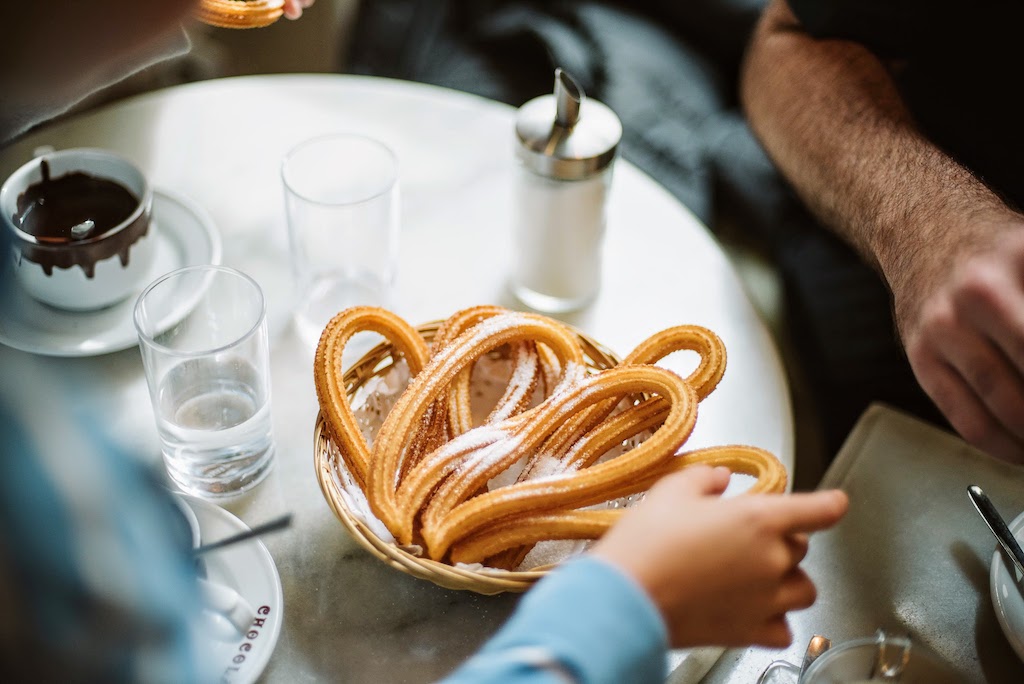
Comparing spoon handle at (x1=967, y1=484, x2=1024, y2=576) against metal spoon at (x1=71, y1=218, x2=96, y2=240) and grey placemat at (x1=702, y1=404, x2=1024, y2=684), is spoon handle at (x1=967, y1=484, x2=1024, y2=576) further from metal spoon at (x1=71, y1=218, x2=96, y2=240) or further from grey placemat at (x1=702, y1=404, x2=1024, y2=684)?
metal spoon at (x1=71, y1=218, x2=96, y2=240)

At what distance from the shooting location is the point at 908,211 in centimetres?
81

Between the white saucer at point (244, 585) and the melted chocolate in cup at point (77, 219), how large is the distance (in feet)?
0.75

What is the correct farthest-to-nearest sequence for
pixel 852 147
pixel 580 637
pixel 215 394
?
pixel 852 147
pixel 215 394
pixel 580 637

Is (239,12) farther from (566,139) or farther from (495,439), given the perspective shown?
(495,439)

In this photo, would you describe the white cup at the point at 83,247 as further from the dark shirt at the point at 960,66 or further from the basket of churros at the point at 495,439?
the dark shirt at the point at 960,66

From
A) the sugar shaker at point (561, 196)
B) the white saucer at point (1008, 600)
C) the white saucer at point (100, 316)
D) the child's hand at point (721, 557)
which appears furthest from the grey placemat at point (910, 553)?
the white saucer at point (100, 316)

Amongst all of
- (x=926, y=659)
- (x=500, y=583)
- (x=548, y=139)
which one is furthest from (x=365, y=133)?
(x=926, y=659)

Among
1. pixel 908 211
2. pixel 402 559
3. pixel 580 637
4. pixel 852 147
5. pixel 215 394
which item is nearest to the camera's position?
pixel 580 637

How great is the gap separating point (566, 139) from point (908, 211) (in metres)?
0.30

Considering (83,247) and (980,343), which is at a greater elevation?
(980,343)

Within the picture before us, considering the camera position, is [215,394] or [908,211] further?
[908,211]

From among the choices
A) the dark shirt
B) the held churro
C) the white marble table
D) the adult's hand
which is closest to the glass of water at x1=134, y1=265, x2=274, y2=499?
the white marble table

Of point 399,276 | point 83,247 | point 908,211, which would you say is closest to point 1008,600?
point 908,211

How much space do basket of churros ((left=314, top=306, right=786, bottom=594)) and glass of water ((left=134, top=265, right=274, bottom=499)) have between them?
7 centimetres
